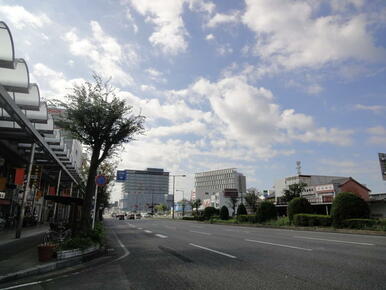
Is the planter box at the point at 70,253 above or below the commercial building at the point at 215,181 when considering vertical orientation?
below

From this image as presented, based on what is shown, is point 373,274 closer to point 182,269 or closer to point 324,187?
point 182,269

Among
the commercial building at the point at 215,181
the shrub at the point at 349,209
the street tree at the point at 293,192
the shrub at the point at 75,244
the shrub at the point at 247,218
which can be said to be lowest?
the shrub at the point at 247,218

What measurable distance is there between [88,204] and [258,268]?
356 inches

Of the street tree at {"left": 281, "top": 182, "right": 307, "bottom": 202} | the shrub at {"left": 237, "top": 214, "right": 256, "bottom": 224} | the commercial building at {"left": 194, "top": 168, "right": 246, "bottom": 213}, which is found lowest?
the shrub at {"left": 237, "top": 214, "right": 256, "bottom": 224}

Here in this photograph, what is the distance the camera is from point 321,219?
2634cm

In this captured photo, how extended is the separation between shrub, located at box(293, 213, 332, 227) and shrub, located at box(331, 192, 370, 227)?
170 centimetres

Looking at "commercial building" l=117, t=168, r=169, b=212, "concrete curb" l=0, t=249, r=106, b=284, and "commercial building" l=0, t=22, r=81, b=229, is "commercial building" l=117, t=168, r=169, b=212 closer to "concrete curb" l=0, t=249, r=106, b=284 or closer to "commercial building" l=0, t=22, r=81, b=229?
"commercial building" l=0, t=22, r=81, b=229

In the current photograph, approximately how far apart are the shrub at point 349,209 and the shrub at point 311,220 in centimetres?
170

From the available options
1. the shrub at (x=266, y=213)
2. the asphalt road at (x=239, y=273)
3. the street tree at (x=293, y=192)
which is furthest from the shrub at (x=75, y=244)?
the street tree at (x=293, y=192)

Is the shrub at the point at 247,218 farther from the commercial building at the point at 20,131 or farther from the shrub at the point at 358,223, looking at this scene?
the commercial building at the point at 20,131

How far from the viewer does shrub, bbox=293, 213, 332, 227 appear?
2597cm

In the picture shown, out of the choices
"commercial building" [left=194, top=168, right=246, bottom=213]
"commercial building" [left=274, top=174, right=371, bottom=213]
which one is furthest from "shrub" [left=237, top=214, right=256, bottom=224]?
"commercial building" [left=194, top=168, right=246, bottom=213]

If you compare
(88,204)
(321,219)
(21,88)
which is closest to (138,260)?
(88,204)

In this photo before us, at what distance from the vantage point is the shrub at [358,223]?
21358 mm
